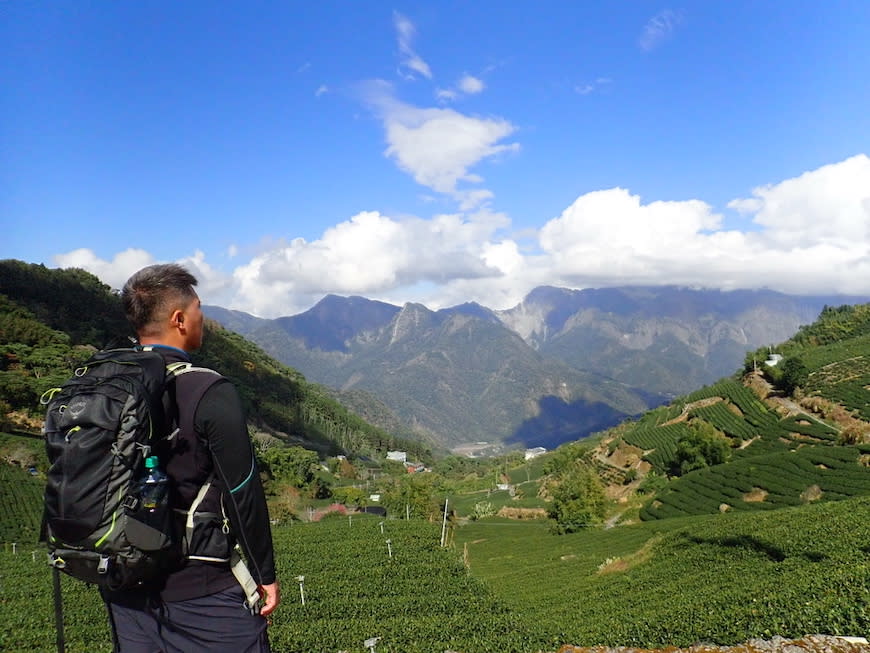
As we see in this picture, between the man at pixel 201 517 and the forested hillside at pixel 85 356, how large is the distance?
161 ft

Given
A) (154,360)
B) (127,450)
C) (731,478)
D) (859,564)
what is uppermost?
(154,360)

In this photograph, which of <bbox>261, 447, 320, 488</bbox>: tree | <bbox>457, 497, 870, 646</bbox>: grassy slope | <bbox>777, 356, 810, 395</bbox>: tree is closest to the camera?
<bbox>457, 497, 870, 646</bbox>: grassy slope

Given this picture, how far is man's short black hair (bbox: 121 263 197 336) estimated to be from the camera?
2.91 metres

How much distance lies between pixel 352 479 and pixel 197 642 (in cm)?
10353

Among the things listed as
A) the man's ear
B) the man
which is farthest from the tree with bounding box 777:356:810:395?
the man's ear

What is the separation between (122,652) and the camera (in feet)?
9.41

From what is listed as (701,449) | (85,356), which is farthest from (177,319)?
(85,356)

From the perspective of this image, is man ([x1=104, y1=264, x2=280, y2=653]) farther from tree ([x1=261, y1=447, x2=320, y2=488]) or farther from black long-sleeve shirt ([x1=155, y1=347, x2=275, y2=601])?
tree ([x1=261, y1=447, x2=320, y2=488])

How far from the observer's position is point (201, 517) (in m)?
2.67

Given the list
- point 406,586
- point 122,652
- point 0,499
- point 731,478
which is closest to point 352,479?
point 0,499

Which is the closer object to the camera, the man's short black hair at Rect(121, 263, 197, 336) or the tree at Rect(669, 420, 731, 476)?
the man's short black hair at Rect(121, 263, 197, 336)

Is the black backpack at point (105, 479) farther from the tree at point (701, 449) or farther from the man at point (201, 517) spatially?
the tree at point (701, 449)

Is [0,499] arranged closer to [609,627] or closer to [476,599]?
[476,599]

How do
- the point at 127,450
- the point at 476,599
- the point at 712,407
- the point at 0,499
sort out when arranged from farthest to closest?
the point at 712,407
the point at 0,499
the point at 476,599
the point at 127,450
